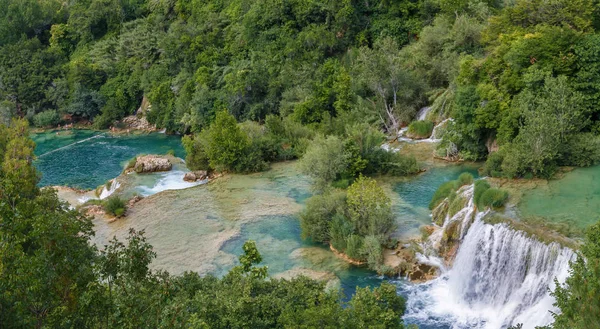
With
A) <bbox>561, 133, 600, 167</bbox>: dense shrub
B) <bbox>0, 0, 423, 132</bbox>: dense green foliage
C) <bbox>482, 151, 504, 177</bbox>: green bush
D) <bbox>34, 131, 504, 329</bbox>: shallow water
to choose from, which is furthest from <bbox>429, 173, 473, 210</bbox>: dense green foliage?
<bbox>0, 0, 423, 132</bbox>: dense green foliage

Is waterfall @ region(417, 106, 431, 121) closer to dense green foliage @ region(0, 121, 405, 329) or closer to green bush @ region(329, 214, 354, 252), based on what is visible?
green bush @ region(329, 214, 354, 252)

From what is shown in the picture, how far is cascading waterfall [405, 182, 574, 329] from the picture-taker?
1984 cm

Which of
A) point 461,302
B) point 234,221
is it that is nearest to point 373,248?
point 461,302

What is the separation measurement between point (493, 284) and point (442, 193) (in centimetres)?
668

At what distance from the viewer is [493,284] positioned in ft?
70.3

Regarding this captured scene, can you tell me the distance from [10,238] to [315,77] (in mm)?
34951

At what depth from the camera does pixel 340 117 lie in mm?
37625

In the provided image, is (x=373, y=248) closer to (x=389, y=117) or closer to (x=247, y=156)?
(x=247, y=156)

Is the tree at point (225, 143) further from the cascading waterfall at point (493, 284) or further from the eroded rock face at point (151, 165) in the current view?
the cascading waterfall at point (493, 284)

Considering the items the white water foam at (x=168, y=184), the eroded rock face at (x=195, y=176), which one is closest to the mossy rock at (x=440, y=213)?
the white water foam at (x=168, y=184)

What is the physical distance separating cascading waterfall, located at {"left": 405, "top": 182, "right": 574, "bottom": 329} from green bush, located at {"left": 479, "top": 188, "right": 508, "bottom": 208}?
52 cm

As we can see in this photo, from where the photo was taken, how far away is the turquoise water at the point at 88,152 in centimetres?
4098

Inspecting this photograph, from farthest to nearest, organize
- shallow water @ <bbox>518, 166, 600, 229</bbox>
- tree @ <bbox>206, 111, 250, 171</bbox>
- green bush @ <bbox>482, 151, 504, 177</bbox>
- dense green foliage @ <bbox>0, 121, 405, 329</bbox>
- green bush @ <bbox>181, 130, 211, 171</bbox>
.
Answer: green bush @ <bbox>181, 130, 211, 171</bbox>
tree @ <bbox>206, 111, 250, 171</bbox>
green bush @ <bbox>482, 151, 504, 177</bbox>
shallow water @ <bbox>518, 166, 600, 229</bbox>
dense green foliage @ <bbox>0, 121, 405, 329</bbox>

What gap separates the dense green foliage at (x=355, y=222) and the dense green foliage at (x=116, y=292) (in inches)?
263
